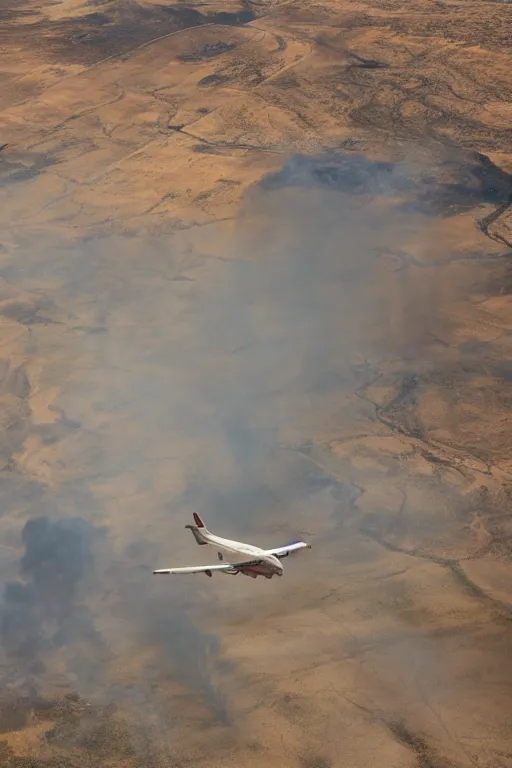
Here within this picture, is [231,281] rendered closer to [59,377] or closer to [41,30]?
[59,377]

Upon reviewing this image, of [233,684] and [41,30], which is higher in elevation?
[41,30]

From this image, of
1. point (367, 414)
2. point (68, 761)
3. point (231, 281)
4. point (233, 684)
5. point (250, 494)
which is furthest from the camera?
point (231, 281)

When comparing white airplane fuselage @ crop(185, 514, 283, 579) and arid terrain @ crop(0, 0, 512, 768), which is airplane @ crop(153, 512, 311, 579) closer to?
white airplane fuselage @ crop(185, 514, 283, 579)

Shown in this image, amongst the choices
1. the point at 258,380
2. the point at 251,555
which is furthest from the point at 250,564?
the point at 258,380

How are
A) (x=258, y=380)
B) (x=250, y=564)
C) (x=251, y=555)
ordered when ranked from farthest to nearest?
(x=258, y=380) → (x=251, y=555) → (x=250, y=564)

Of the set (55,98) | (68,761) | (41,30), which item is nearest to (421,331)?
(68,761)

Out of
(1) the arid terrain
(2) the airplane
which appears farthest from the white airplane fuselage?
(1) the arid terrain

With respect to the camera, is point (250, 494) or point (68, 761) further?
point (250, 494)

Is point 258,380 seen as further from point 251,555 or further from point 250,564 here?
point 250,564
